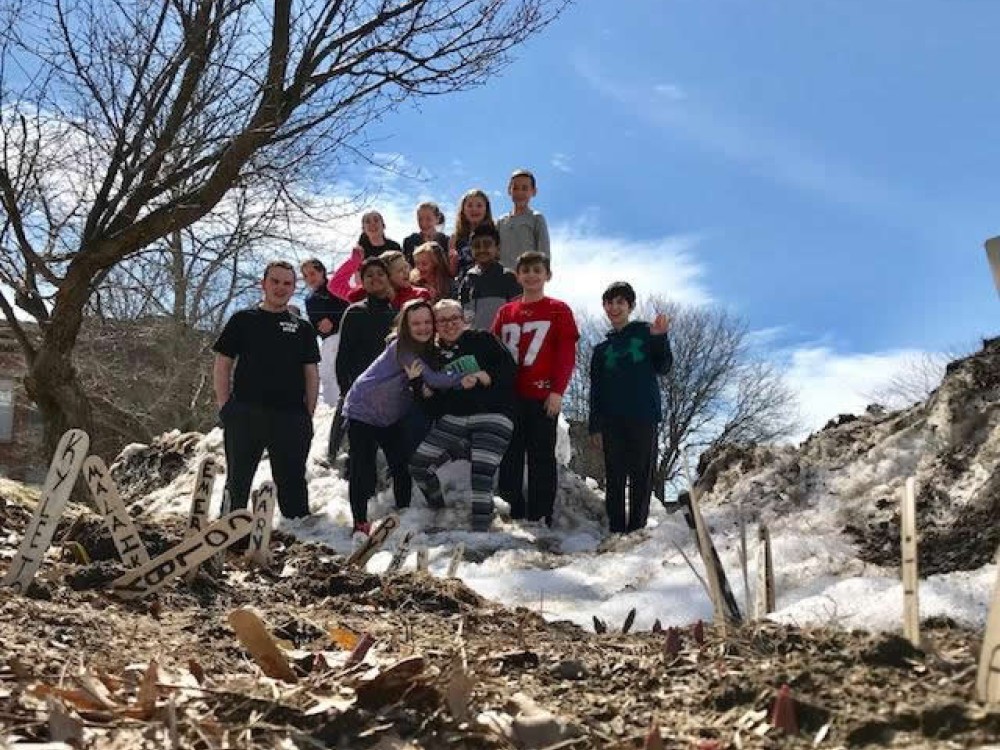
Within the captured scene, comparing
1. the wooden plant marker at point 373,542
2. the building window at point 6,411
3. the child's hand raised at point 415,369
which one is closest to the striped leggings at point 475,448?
the child's hand raised at point 415,369

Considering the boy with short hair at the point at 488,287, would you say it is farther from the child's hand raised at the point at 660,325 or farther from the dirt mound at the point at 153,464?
the dirt mound at the point at 153,464

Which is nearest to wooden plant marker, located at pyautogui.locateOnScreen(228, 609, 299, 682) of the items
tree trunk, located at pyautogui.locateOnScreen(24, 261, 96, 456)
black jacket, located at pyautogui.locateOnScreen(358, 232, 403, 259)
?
black jacket, located at pyautogui.locateOnScreen(358, 232, 403, 259)

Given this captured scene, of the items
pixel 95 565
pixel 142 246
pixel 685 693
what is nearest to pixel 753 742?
pixel 685 693

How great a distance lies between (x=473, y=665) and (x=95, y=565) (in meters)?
2.02

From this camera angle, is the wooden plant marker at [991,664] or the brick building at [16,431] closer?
the wooden plant marker at [991,664]

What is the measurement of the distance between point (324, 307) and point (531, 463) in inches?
113

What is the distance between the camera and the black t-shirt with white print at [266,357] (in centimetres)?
619

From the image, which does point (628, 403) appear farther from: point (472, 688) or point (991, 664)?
point (991, 664)

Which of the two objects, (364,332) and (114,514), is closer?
(114,514)

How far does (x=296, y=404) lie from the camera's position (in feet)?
20.6

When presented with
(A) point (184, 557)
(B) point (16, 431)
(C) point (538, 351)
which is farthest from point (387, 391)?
(B) point (16, 431)

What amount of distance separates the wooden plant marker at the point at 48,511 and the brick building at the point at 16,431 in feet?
82.8

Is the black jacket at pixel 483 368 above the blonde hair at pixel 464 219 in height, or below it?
below

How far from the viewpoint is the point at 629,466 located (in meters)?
6.67
